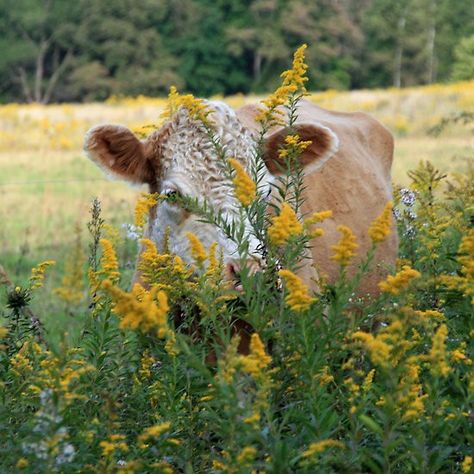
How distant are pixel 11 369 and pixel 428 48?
3083 inches

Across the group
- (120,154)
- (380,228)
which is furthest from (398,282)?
(120,154)

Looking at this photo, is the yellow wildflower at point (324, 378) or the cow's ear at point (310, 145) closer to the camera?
the yellow wildflower at point (324, 378)

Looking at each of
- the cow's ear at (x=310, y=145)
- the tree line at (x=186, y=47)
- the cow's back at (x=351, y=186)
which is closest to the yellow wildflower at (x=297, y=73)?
the cow's ear at (x=310, y=145)

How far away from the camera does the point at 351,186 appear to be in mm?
6215

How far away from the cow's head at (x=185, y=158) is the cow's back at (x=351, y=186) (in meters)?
0.51

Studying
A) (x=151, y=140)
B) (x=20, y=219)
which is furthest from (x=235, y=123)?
(x=20, y=219)

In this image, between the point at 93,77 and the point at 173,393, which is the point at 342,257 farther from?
the point at 93,77

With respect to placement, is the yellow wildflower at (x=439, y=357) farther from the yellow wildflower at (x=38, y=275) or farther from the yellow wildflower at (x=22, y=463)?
the yellow wildflower at (x=38, y=275)

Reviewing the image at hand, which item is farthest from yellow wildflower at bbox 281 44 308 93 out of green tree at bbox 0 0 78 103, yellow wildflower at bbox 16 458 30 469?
green tree at bbox 0 0 78 103

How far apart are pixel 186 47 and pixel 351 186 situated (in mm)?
64652

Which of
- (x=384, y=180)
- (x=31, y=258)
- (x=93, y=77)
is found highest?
(x=93, y=77)

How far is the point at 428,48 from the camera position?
78375mm

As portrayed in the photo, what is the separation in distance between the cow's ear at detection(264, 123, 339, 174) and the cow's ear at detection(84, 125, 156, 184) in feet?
1.91

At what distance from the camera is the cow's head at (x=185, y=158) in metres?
4.43
